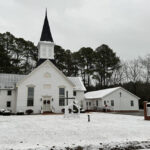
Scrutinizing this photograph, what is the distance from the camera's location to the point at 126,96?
102 ft

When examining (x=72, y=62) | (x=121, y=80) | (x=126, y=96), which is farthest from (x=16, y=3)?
(x=121, y=80)

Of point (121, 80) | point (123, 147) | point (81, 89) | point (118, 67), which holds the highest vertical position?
point (118, 67)

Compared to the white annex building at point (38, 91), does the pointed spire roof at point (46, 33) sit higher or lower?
higher

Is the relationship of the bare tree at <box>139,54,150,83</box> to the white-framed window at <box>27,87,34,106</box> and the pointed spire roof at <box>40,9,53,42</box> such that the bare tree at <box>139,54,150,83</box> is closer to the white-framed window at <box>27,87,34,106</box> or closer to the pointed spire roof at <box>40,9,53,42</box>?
the pointed spire roof at <box>40,9,53,42</box>

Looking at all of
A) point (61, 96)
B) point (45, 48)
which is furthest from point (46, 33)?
point (61, 96)

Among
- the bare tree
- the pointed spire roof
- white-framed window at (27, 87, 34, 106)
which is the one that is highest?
the pointed spire roof

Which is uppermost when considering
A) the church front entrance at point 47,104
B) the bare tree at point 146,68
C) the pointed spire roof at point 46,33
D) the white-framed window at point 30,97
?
the pointed spire roof at point 46,33

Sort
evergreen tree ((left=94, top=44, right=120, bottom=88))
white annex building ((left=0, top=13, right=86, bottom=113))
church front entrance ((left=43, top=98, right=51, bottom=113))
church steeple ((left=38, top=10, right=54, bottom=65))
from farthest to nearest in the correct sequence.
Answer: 1. evergreen tree ((left=94, top=44, right=120, bottom=88))
2. church steeple ((left=38, top=10, right=54, bottom=65))
3. church front entrance ((left=43, top=98, right=51, bottom=113))
4. white annex building ((left=0, top=13, right=86, bottom=113))

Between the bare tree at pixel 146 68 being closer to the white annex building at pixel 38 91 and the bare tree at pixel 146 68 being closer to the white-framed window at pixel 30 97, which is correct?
the white annex building at pixel 38 91

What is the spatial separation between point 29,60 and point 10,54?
4.95 metres

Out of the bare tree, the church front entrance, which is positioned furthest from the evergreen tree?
the church front entrance

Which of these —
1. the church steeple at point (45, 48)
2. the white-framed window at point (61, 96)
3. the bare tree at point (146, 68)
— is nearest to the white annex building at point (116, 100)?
the white-framed window at point (61, 96)

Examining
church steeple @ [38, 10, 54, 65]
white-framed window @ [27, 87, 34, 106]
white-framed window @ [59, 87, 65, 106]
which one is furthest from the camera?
church steeple @ [38, 10, 54, 65]

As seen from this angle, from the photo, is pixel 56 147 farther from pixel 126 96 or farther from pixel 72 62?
pixel 72 62
